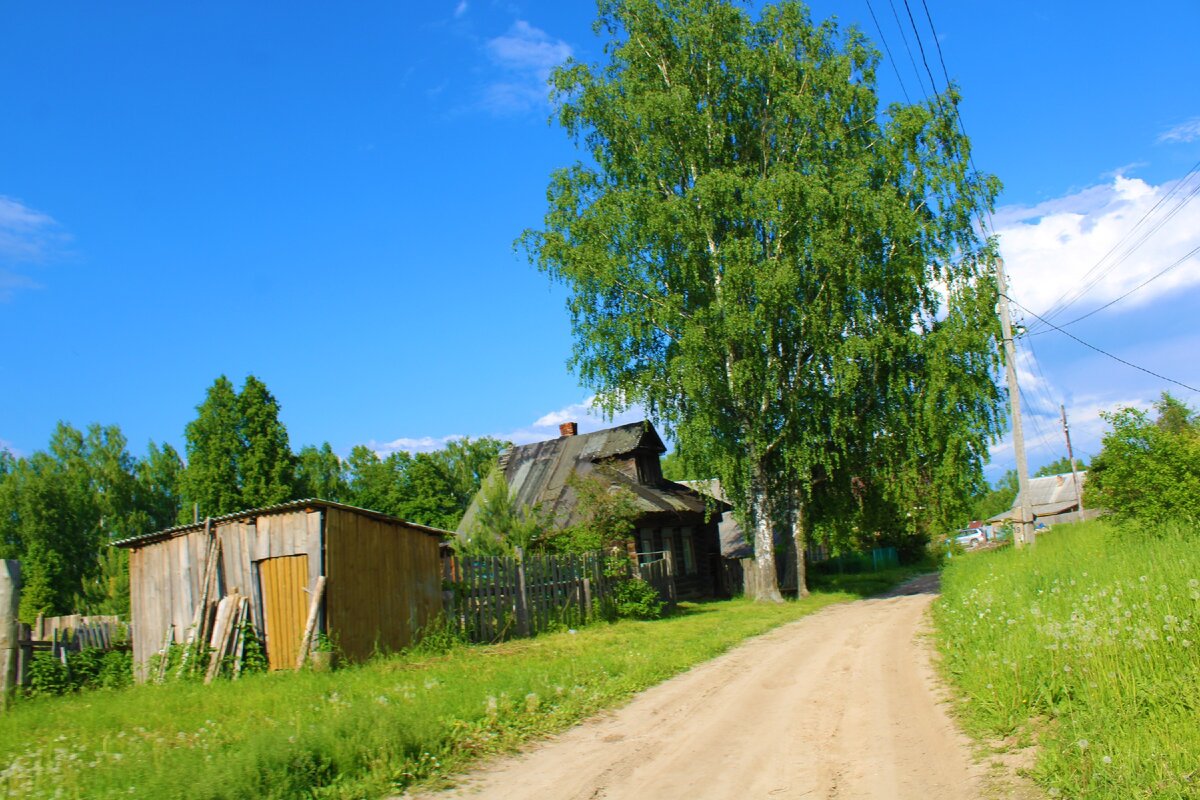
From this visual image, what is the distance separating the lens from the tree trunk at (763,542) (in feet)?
84.8

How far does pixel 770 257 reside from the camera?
79.8 feet

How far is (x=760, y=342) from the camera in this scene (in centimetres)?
2386

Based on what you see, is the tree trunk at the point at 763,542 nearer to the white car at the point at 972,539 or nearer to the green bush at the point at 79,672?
the green bush at the point at 79,672

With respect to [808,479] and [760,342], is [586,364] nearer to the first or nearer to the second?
[760,342]

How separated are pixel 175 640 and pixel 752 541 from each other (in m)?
18.1

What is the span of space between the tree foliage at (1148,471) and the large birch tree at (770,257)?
7407mm

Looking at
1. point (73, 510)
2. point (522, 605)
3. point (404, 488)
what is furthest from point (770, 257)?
point (73, 510)

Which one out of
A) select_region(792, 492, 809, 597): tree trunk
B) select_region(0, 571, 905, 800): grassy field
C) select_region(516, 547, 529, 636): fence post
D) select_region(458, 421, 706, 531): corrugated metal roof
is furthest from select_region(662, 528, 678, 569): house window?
select_region(0, 571, 905, 800): grassy field

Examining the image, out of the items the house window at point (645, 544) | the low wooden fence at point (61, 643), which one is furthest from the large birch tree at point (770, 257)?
the low wooden fence at point (61, 643)

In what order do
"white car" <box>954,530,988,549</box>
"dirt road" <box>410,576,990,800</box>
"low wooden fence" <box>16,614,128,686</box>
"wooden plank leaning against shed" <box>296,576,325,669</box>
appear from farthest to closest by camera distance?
"white car" <box>954,530,988,549</box> → "low wooden fence" <box>16,614,128,686</box> → "wooden plank leaning against shed" <box>296,576,325,669</box> → "dirt road" <box>410,576,990,800</box>

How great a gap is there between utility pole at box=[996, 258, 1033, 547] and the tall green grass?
12740 millimetres

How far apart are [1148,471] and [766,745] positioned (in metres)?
11.1

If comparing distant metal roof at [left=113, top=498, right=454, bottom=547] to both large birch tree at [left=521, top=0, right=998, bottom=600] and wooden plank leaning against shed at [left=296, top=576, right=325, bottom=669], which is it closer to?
wooden plank leaning against shed at [left=296, top=576, right=325, bottom=669]

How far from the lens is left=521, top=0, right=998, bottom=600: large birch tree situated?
77.3ft
